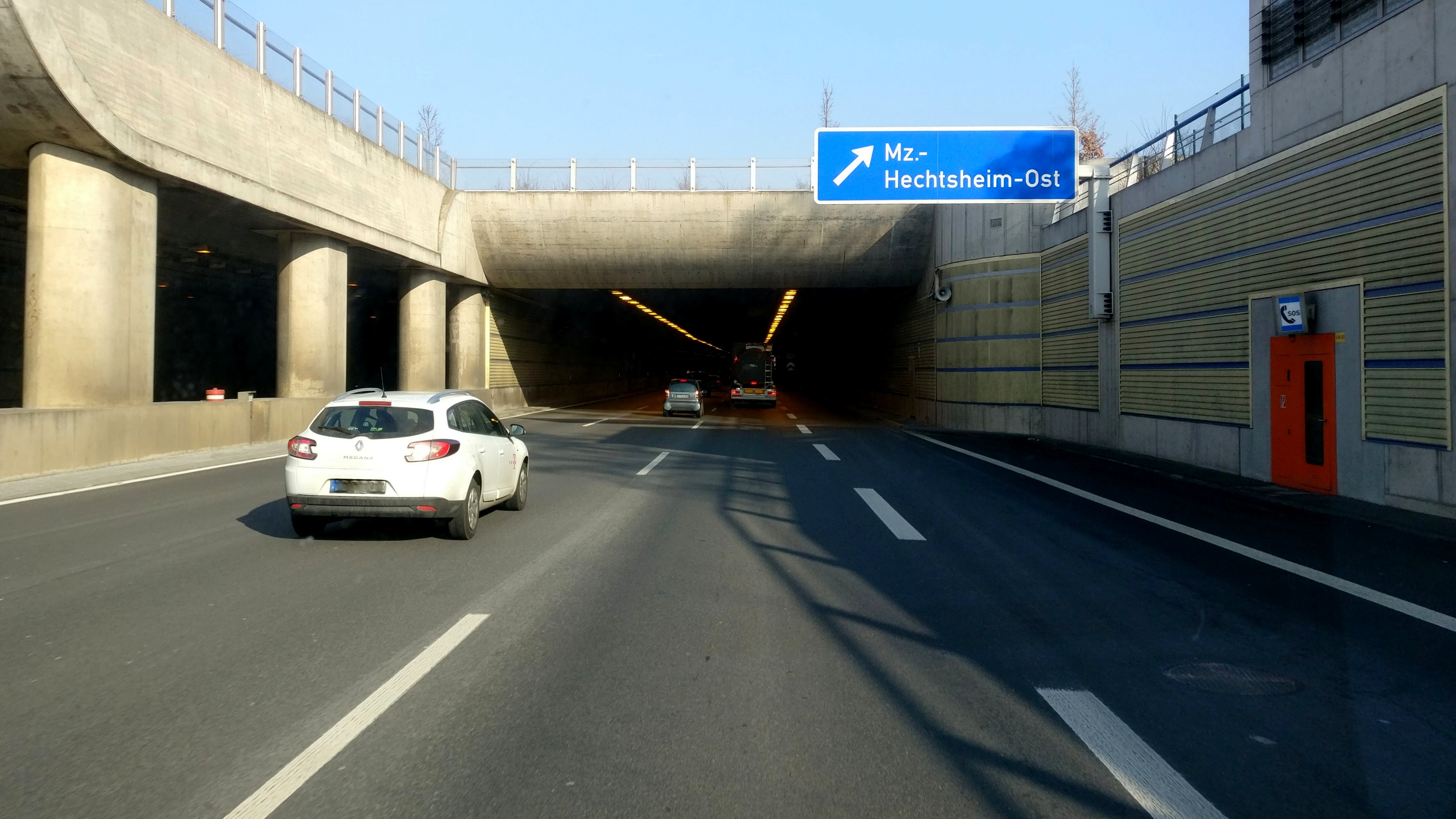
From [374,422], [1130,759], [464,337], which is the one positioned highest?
[464,337]

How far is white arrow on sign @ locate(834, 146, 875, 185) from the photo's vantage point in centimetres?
2142

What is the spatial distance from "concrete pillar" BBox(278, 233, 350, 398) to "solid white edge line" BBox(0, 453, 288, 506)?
595cm

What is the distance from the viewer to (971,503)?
41.7 feet

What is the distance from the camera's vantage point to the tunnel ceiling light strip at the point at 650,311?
43062mm

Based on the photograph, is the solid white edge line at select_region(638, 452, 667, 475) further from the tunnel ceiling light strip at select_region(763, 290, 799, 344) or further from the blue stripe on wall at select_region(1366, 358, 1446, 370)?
the tunnel ceiling light strip at select_region(763, 290, 799, 344)

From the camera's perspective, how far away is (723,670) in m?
5.47

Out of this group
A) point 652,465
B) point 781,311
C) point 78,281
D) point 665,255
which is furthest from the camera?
point 781,311

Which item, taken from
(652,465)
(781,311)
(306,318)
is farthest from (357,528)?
(781,311)

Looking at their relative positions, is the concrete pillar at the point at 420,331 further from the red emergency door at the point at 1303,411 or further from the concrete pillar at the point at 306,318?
the red emergency door at the point at 1303,411

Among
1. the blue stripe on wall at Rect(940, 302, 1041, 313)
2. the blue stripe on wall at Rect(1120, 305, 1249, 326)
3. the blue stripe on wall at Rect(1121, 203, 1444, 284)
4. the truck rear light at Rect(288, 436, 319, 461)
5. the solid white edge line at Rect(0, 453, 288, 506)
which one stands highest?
the blue stripe on wall at Rect(940, 302, 1041, 313)

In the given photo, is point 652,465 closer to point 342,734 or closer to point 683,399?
point 342,734

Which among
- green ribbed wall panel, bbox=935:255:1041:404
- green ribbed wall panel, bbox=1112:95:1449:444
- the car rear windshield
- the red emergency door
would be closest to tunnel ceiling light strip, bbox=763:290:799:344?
green ribbed wall panel, bbox=935:255:1041:404

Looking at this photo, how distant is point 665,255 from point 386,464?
85.6ft

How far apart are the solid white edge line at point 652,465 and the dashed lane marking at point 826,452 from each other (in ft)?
10.3
